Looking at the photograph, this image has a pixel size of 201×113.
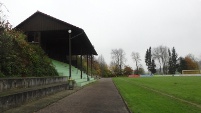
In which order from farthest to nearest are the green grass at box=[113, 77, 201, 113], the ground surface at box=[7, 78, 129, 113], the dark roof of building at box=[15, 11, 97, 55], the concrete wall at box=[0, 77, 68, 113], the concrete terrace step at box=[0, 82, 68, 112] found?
1. the dark roof of building at box=[15, 11, 97, 55]
2. the green grass at box=[113, 77, 201, 113]
3. the ground surface at box=[7, 78, 129, 113]
4. the concrete wall at box=[0, 77, 68, 113]
5. the concrete terrace step at box=[0, 82, 68, 112]

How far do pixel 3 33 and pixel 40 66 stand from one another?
19.5 feet

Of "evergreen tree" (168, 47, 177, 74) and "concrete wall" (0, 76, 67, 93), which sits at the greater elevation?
"evergreen tree" (168, 47, 177, 74)

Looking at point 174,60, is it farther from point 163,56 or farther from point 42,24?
point 42,24

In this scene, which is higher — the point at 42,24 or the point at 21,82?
the point at 42,24

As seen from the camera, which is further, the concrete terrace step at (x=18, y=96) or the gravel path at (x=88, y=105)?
the gravel path at (x=88, y=105)

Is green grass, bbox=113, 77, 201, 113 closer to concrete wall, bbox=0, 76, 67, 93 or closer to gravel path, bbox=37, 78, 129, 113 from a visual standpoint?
gravel path, bbox=37, 78, 129, 113

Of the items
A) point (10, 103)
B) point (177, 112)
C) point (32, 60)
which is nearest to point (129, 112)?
point (177, 112)

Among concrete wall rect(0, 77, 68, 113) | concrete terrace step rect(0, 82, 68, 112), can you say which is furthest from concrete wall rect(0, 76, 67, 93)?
concrete terrace step rect(0, 82, 68, 112)

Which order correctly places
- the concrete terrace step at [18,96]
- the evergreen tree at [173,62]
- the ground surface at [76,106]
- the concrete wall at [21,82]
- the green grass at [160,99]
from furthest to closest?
the evergreen tree at [173,62] < the concrete wall at [21,82] < the green grass at [160,99] < the ground surface at [76,106] < the concrete terrace step at [18,96]

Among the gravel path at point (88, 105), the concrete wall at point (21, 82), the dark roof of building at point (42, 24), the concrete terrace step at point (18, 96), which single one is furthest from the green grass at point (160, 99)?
the dark roof of building at point (42, 24)

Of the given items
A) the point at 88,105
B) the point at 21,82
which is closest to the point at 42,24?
the point at 21,82

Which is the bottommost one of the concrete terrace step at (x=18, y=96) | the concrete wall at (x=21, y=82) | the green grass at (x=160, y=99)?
the green grass at (x=160, y=99)

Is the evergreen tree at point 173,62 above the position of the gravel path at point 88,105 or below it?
above

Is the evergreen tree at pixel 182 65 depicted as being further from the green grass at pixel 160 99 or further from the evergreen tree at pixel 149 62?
the green grass at pixel 160 99
